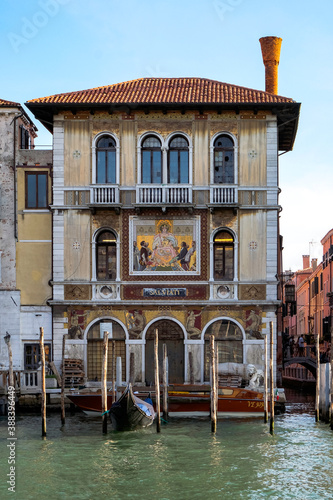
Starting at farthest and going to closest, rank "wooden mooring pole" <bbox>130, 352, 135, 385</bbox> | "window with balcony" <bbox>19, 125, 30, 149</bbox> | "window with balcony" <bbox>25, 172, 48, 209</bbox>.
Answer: "window with balcony" <bbox>19, 125, 30, 149</bbox>, "window with balcony" <bbox>25, 172, 48, 209</bbox>, "wooden mooring pole" <bbox>130, 352, 135, 385</bbox>

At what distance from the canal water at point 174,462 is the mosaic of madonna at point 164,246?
5.55m

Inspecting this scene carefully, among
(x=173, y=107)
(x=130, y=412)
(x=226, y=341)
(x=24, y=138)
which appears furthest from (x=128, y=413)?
(x=24, y=138)

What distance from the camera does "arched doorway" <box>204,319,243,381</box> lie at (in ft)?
86.9

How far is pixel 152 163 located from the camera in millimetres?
27094

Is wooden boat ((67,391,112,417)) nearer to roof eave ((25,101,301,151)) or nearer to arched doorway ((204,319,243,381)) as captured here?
arched doorway ((204,319,243,381))

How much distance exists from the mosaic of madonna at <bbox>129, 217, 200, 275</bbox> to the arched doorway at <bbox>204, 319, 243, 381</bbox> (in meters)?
1.83

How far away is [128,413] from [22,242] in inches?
334

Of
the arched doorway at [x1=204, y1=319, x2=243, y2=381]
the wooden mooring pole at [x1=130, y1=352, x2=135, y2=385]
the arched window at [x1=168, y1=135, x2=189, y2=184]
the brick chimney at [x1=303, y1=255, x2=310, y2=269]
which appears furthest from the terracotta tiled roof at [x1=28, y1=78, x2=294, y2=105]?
the brick chimney at [x1=303, y1=255, x2=310, y2=269]

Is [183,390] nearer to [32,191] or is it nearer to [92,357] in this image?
[92,357]

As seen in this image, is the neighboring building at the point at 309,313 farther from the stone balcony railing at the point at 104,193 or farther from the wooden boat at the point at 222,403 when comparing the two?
the stone balcony railing at the point at 104,193

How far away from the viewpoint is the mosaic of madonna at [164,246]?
88.1ft

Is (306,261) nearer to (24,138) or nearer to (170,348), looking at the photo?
(24,138)

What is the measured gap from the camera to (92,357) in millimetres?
26766

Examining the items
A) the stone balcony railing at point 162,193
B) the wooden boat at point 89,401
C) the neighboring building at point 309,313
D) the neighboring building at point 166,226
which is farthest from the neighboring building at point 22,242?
the neighboring building at point 309,313
